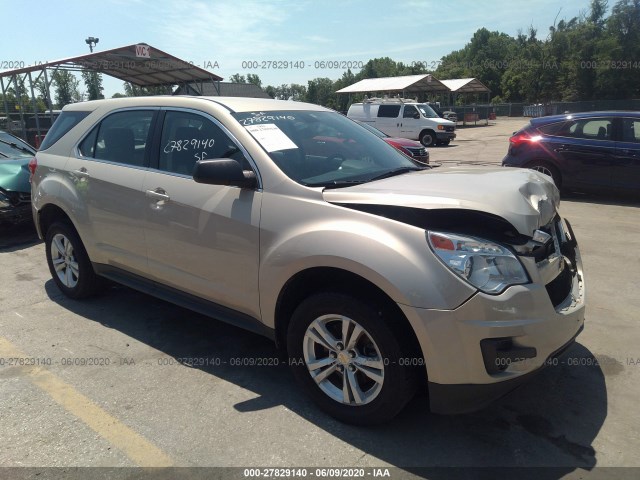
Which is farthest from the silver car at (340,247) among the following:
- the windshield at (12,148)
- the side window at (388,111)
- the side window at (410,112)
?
the side window at (388,111)

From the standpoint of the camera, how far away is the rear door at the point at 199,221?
3109 mm

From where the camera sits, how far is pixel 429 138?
Result: 23.5 m

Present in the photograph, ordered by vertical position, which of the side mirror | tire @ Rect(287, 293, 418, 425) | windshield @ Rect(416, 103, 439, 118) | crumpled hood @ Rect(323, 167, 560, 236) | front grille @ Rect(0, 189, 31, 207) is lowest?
tire @ Rect(287, 293, 418, 425)

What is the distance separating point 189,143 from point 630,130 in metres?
7.92

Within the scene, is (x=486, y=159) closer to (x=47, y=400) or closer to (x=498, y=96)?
(x=47, y=400)

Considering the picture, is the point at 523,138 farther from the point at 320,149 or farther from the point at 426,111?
the point at 426,111

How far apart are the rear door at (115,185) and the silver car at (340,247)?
2 cm

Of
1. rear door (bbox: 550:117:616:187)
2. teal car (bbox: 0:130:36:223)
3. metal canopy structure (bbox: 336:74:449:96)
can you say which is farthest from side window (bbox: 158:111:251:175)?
metal canopy structure (bbox: 336:74:449:96)

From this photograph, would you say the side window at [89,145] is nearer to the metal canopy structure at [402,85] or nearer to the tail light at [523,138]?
the tail light at [523,138]

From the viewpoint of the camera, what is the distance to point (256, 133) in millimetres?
3275

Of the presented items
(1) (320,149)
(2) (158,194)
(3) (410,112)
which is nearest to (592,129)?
(1) (320,149)

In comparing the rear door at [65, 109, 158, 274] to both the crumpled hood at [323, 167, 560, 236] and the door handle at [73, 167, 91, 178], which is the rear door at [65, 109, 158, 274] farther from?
the crumpled hood at [323, 167, 560, 236]

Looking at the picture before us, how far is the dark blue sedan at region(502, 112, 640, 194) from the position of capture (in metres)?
8.41

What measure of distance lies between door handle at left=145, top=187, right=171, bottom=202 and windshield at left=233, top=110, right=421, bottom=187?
751mm
